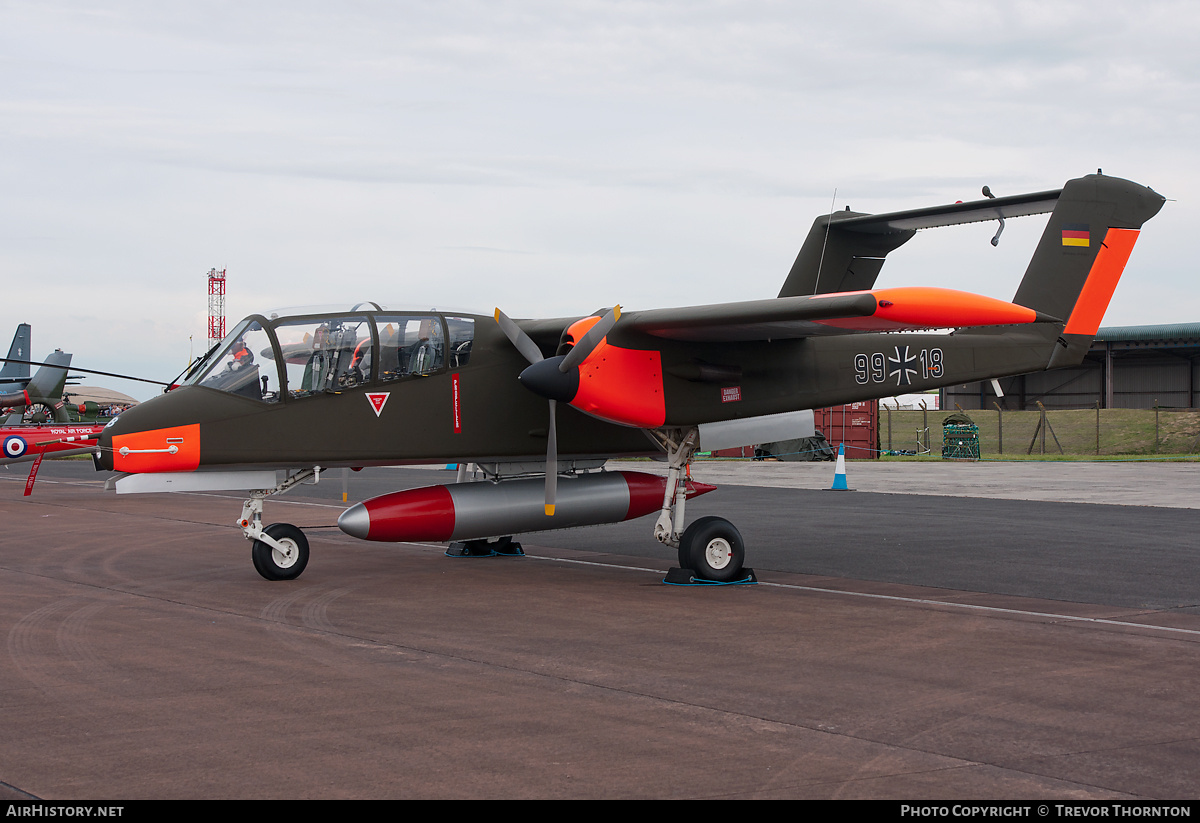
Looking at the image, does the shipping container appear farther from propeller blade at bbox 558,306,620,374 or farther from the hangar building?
the hangar building

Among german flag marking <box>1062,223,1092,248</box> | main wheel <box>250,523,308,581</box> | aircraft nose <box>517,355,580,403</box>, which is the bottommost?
main wheel <box>250,523,308,581</box>

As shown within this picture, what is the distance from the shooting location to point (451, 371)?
12.3m

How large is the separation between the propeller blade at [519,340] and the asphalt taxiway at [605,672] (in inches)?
104

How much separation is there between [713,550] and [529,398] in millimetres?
2866

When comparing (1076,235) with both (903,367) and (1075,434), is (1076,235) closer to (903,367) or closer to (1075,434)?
(903,367)

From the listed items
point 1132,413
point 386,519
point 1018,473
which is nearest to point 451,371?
point 386,519

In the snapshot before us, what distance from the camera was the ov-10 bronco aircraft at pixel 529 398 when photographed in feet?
36.2

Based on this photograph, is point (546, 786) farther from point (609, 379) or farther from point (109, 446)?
point (109, 446)

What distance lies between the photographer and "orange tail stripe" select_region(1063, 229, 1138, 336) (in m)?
14.7

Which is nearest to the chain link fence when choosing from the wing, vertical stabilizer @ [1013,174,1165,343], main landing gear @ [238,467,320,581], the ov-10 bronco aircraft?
vertical stabilizer @ [1013,174,1165,343]

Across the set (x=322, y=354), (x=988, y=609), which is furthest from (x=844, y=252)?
(x=322, y=354)

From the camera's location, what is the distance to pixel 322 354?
11.8 m

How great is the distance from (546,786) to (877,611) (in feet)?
19.2
